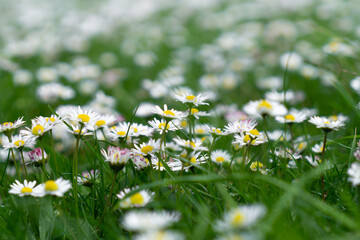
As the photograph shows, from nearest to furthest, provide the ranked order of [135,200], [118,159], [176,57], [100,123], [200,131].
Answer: [135,200] → [118,159] → [100,123] → [200,131] → [176,57]

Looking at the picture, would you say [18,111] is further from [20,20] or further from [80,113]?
[20,20]

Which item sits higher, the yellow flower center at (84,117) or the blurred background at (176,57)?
the blurred background at (176,57)

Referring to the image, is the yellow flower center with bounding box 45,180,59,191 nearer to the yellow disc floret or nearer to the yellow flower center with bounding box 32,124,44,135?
the yellow disc floret

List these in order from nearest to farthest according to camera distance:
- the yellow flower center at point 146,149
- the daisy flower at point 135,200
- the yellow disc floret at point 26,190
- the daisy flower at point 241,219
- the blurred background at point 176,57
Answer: the daisy flower at point 241,219
the daisy flower at point 135,200
the yellow disc floret at point 26,190
the yellow flower center at point 146,149
the blurred background at point 176,57

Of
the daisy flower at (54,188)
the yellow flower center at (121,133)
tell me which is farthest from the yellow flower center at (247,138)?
the daisy flower at (54,188)

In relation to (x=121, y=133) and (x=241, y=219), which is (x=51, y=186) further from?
(x=241, y=219)

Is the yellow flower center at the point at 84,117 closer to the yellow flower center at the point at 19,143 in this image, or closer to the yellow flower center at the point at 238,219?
the yellow flower center at the point at 19,143

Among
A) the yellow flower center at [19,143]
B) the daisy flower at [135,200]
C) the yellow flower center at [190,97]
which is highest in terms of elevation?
the yellow flower center at [190,97]

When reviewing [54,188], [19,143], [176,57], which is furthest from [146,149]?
[176,57]
